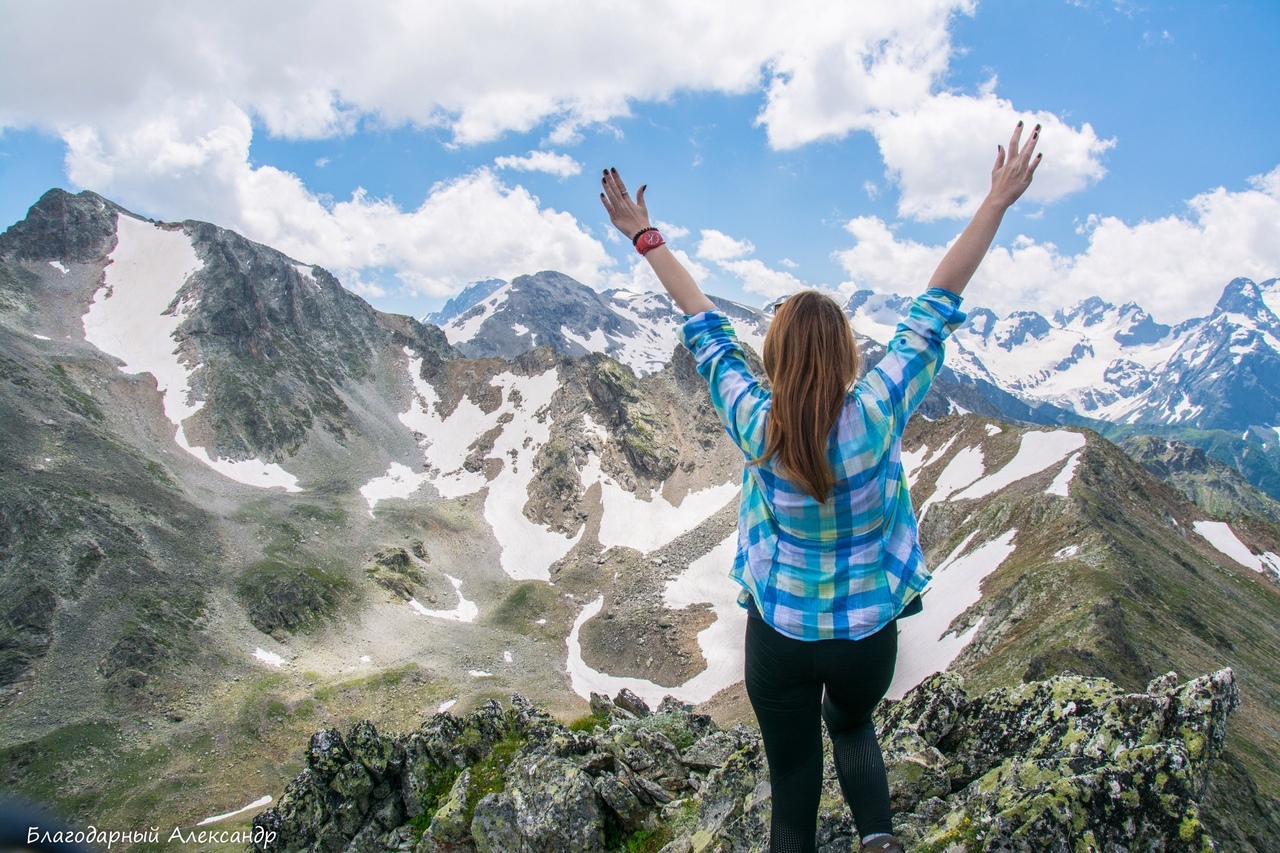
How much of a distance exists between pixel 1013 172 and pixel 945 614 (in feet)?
129

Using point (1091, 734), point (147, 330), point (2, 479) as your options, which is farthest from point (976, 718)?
point (147, 330)

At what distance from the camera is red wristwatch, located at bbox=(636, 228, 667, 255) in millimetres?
4328

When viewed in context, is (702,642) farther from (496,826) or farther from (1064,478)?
(496,826)

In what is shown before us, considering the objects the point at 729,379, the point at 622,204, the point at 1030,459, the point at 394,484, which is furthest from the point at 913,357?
the point at 394,484

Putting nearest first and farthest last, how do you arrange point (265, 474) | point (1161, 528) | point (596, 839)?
point (596, 839) < point (1161, 528) < point (265, 474)

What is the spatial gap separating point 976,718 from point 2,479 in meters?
93.7

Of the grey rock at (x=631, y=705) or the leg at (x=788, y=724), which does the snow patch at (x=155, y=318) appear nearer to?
the grey rock at (x=631, y=705)

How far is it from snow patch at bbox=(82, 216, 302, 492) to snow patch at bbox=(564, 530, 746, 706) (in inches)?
2640

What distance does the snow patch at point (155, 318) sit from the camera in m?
109

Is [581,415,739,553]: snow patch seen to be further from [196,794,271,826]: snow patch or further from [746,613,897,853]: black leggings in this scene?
[746,613,897,853]: black leggings

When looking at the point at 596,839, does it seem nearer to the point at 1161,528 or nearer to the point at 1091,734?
the point at 1091,734

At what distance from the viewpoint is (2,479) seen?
66.8 m

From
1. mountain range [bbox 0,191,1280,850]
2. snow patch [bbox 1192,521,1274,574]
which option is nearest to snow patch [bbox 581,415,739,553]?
mountain range [bbox 0,191,1280,850]

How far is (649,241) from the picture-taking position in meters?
4.35
